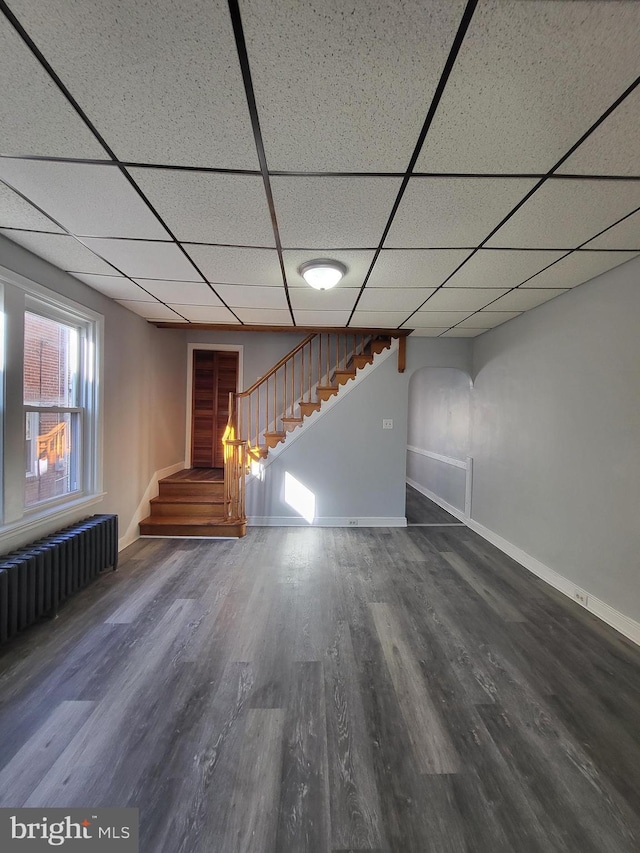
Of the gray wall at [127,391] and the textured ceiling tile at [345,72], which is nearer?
the textured ceiling tile at [345,72]

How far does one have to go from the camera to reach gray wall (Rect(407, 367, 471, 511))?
197 inches

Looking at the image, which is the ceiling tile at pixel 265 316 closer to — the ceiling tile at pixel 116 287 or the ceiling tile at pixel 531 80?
the ceiling tile at pixel 116 287

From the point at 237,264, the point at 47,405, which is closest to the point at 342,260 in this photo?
the point at 237,264

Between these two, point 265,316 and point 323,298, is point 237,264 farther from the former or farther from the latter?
point 265,316

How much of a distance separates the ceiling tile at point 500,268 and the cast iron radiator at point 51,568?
3489 mm

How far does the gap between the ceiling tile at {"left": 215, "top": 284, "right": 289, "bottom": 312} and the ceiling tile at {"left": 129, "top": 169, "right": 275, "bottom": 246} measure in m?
0.79

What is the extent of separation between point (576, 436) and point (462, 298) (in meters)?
1.51

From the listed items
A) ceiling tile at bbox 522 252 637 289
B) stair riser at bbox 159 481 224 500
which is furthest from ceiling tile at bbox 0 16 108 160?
stair riser at bbox 159 481 224 500

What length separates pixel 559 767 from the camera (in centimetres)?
142

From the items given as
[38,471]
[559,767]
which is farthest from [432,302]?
[38,471]

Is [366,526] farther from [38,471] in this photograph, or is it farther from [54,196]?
[54,196]

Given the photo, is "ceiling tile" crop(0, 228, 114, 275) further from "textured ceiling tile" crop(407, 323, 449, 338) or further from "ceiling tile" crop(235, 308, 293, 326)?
"textured ceiling tile" crop(407, 323, 449, 338)

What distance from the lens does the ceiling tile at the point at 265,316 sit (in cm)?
362

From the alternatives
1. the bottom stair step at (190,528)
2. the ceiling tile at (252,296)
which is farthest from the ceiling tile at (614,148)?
the bottom stair step at (190,528)
